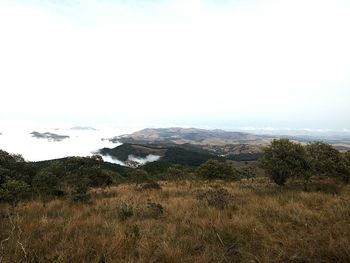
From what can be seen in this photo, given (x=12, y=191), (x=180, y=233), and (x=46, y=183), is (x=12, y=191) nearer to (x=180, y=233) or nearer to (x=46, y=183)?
(x=46, y=183)

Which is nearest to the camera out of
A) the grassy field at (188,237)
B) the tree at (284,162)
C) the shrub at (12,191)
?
the grassy field at (188,237)

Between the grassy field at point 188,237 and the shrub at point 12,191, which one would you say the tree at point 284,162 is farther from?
the shrub at point 12,191

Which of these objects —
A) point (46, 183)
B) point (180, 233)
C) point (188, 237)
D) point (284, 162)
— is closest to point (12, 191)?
point (46, 183)

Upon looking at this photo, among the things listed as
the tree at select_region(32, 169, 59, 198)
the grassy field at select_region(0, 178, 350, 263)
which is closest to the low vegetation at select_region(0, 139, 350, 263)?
the grassy field at select_region(0, 178, 350, 263)

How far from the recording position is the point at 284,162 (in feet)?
48.2

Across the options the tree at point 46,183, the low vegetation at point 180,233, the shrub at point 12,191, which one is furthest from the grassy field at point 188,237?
the tree at point 46,183

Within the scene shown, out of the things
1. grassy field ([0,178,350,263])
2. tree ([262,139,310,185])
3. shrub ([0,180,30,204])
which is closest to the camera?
grassy field ([0,178,350,263])

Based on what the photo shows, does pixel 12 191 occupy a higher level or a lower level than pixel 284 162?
lower

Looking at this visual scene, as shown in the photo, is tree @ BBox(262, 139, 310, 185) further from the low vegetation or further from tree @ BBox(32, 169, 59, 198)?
tree @ BBox(32, 169, 59, 198)

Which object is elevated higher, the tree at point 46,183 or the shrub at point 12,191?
the shrub at point 12,191

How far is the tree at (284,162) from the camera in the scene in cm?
1451

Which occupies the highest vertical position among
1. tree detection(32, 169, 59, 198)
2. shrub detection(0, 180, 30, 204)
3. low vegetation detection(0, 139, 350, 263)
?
low vegetation detection(0, 139, 350, 263)

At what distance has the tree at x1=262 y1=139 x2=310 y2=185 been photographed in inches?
571

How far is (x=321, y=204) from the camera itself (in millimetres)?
8820
